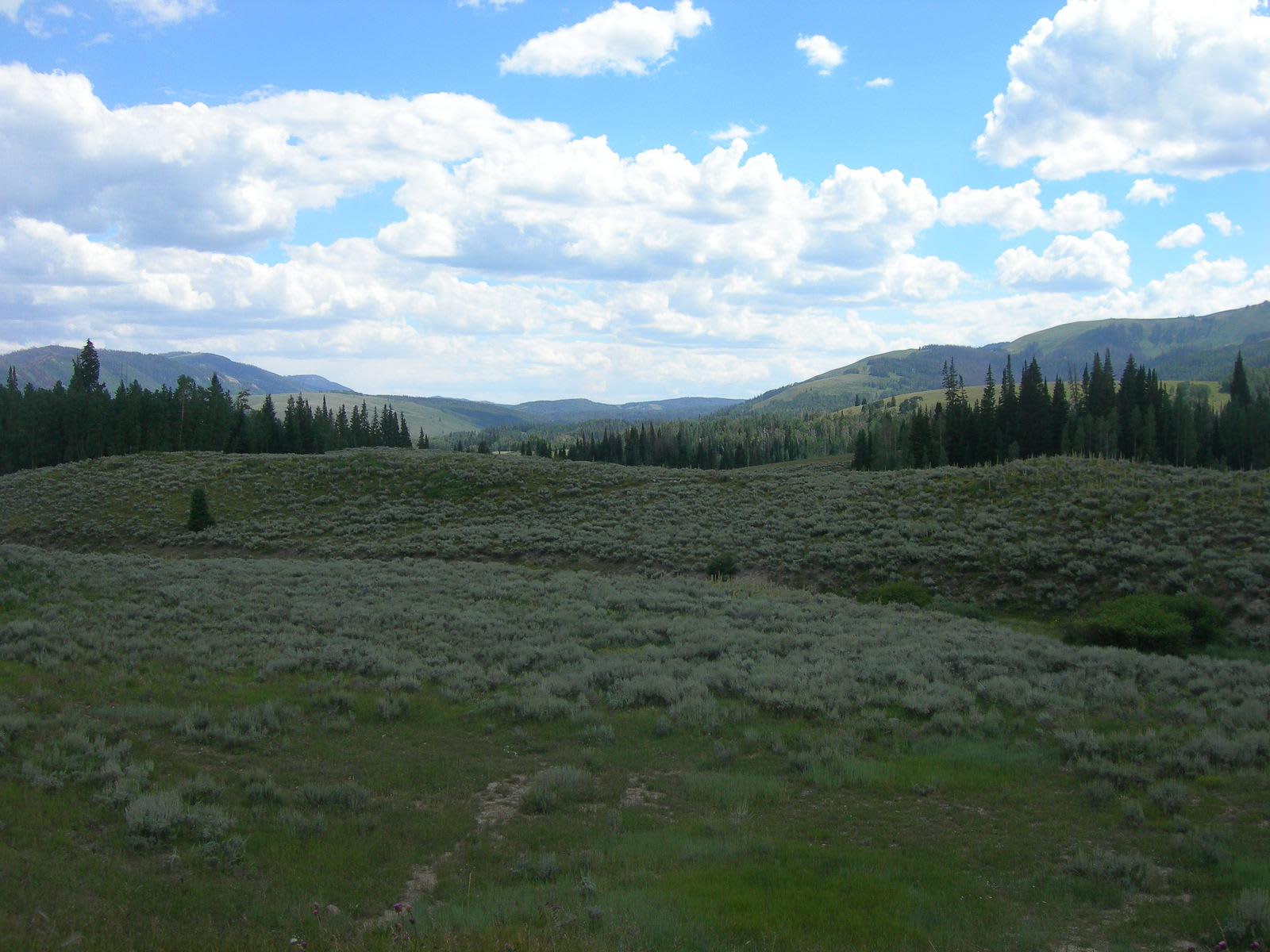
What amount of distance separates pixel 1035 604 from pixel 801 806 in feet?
65.0

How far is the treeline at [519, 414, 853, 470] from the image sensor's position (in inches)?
5394

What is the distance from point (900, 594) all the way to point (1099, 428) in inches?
2318

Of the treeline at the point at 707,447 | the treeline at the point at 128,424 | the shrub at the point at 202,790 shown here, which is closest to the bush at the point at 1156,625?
the shrub at the point at 202,790

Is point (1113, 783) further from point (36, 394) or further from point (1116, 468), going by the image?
point (36, 394)

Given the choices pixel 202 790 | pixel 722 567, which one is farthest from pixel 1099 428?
pixel 202 790

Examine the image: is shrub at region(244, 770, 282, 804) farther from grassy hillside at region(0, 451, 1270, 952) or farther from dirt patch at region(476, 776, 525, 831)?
dirt patch at region(476, 776, 525, 831)

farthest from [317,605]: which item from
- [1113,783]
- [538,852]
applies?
[1113,783]

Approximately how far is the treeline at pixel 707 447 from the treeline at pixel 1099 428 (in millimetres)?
44887

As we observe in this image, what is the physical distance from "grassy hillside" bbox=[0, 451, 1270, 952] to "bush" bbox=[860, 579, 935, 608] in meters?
0.71

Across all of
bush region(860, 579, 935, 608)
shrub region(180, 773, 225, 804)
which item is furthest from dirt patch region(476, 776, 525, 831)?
bush region(860, 579, 935, 608)

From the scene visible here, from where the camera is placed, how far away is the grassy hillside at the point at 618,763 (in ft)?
20.8

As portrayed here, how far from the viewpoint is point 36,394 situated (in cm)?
8744

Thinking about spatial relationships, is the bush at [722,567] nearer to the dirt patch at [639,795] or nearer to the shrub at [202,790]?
the dirt patch at [639,795]

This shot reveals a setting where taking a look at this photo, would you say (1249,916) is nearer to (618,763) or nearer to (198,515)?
(618,763)
